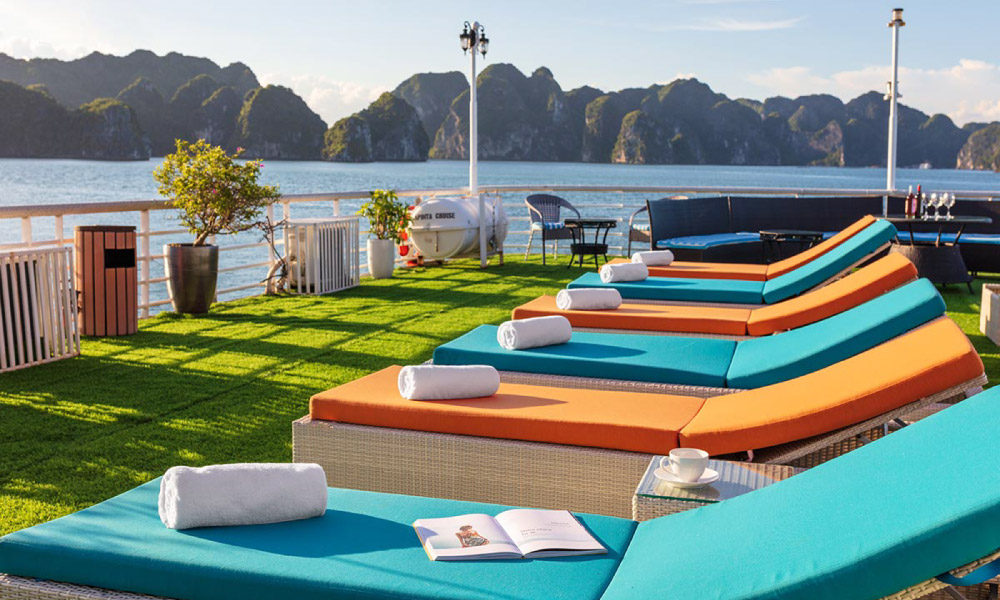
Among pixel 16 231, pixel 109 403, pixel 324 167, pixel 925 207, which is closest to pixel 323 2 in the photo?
pixel 925 207

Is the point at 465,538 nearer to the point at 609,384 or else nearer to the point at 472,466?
the point at 472,466

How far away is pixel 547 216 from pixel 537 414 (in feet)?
29.6

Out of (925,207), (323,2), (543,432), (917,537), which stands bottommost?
(543,432)

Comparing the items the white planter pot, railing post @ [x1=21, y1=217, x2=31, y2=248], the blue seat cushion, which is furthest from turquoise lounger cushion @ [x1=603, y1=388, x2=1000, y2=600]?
the white planter pot

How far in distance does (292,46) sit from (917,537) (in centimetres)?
3949

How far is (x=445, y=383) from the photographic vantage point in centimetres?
290

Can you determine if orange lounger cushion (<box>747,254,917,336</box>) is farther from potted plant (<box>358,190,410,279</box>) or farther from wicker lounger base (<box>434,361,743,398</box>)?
potted plant (<box>358,190,410,279</box>)

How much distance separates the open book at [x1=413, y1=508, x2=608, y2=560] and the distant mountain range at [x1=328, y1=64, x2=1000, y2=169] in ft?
219

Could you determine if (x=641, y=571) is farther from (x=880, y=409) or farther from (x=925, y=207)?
(x=925, y=207)

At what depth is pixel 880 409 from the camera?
2287mm

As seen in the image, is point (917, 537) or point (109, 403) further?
point (109, 403)

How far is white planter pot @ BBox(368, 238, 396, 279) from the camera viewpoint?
31.2ft

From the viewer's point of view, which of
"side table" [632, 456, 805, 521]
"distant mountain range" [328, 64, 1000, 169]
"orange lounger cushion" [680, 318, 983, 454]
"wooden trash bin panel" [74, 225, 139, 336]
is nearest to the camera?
"side table" [632, 456, 805, 521]

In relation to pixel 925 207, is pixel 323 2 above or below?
above
